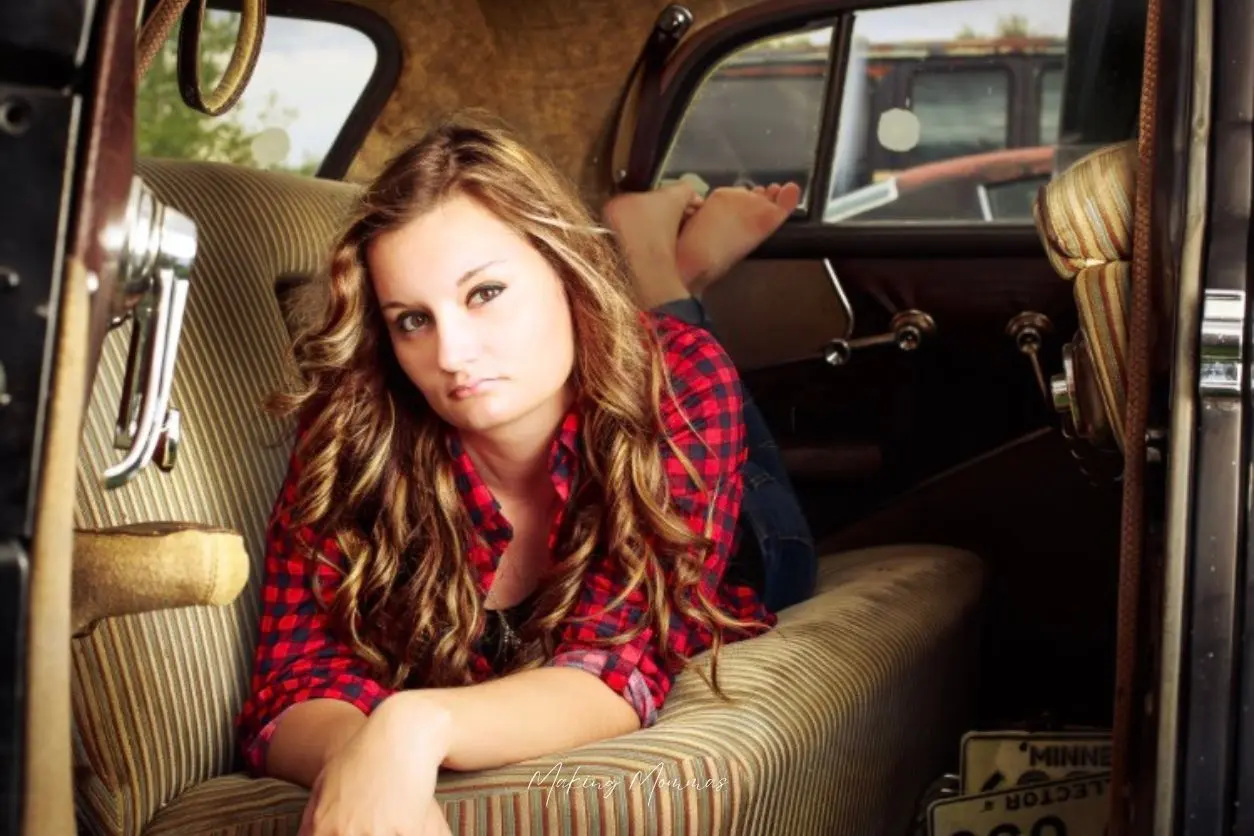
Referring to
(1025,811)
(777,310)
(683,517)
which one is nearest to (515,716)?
(683,517)

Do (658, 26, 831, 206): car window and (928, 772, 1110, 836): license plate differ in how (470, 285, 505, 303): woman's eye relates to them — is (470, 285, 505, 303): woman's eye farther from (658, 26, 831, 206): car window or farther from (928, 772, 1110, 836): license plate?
(658, 26, 831, 206): car window

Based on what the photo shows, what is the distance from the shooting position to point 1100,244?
4.48 feet

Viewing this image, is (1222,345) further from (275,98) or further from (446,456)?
(275,98)

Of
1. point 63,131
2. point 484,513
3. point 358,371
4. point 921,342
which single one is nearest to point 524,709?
point 484,513

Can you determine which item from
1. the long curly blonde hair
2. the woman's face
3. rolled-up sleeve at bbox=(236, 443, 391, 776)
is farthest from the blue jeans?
rolled-up sleeve at bbox=(236, 443, 391, 776)

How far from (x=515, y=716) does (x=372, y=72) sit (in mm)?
1567

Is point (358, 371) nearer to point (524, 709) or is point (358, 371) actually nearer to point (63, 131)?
point (524, 709)

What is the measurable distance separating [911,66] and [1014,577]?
3.02 feet

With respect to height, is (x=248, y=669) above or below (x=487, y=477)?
below

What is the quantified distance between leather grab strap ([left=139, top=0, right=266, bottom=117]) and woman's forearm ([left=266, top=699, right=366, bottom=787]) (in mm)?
588

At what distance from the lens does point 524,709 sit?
4.64 feet

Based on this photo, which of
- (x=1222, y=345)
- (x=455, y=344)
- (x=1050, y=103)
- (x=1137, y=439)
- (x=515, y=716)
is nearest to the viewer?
(x=1222, y=345)

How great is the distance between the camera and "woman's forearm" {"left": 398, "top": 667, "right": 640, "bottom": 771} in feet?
4.30

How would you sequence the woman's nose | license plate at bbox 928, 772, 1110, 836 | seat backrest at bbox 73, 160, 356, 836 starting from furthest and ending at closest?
1. license plate at bbox 928, 772, 1110, 836
2. the woman's nose
3. seat backrest at bbox 73, 160, 356, 836
